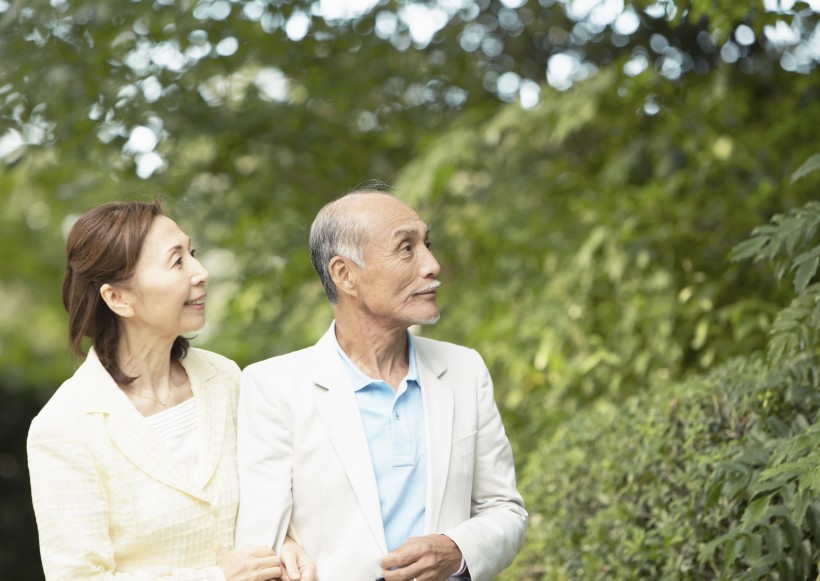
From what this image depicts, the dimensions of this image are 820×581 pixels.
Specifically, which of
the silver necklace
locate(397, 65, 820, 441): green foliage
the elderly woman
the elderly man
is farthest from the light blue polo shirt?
locate(397, 65, 820, 441): green foliage

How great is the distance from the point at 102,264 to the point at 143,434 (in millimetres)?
465

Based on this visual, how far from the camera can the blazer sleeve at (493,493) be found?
286 centimetres

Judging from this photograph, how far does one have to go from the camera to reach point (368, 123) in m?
7.98

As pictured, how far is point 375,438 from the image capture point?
2.85 m

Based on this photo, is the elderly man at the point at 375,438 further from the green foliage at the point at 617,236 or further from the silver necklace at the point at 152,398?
the green foliage at the point at 617,236

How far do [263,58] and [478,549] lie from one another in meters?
5.13

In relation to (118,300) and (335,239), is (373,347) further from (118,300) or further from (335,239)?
(118,300)

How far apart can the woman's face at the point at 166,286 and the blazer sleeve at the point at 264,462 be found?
0.81ft

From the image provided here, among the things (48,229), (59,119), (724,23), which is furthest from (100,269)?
(48,229)

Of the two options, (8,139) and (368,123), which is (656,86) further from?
(8,139)

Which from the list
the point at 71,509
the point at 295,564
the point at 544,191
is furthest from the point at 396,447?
the point at 544,191

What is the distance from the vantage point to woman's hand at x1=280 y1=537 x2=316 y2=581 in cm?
274

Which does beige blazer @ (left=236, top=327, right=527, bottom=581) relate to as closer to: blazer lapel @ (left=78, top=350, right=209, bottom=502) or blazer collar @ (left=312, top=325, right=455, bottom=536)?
blazer collar @ (left=312, top=325, right=455, bottom=536)

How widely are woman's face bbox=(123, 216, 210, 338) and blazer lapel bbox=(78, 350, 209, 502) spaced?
8.6 inches
